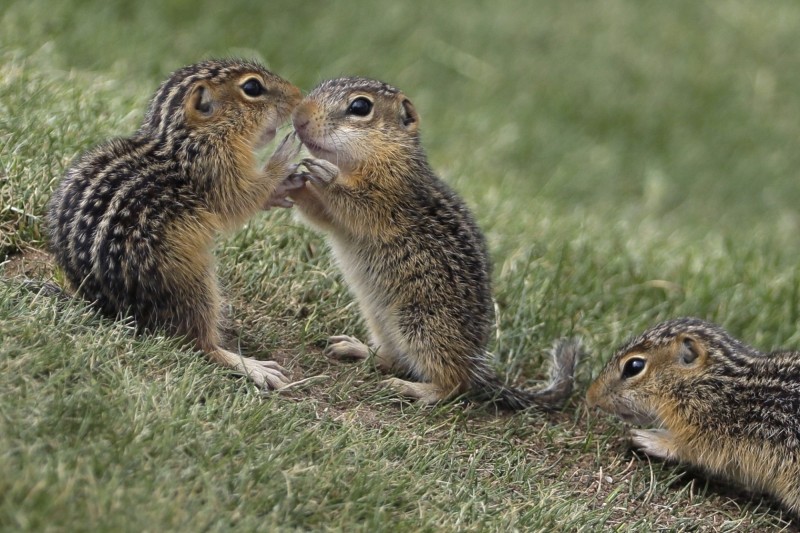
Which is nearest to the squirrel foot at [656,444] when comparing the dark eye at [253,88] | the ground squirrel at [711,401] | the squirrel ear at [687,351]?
the ground squirrel at [711,401]

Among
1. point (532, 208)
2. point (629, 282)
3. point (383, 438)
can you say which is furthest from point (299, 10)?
point (383, 438)

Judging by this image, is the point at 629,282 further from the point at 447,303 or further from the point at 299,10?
the point at 299,10

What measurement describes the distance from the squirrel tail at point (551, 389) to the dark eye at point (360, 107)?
5.53ft

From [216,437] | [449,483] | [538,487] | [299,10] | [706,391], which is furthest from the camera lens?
[299,10]

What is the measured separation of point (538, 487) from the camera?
17.7 ft

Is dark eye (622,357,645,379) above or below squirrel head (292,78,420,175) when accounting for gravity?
below

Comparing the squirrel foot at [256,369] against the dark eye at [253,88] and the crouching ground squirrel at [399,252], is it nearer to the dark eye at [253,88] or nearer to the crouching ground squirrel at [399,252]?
the crouching ground squirrel at [399,252]

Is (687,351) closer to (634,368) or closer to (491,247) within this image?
(634,368)

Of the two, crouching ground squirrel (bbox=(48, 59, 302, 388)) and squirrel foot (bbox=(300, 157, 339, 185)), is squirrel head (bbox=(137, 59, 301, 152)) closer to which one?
crouching ground squirrel (bbox=(48, 59, 302, 388))

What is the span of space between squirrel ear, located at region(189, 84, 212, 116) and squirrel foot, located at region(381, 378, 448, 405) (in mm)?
1715

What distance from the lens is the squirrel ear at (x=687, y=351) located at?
623 cm

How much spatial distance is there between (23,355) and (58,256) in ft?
3.11

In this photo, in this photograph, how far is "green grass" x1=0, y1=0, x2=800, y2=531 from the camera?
172 inches

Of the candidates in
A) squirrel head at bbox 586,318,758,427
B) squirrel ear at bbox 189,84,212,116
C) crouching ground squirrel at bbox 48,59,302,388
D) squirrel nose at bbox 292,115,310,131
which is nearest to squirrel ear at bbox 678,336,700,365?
squirrel head at bbox 586,318,758,427
